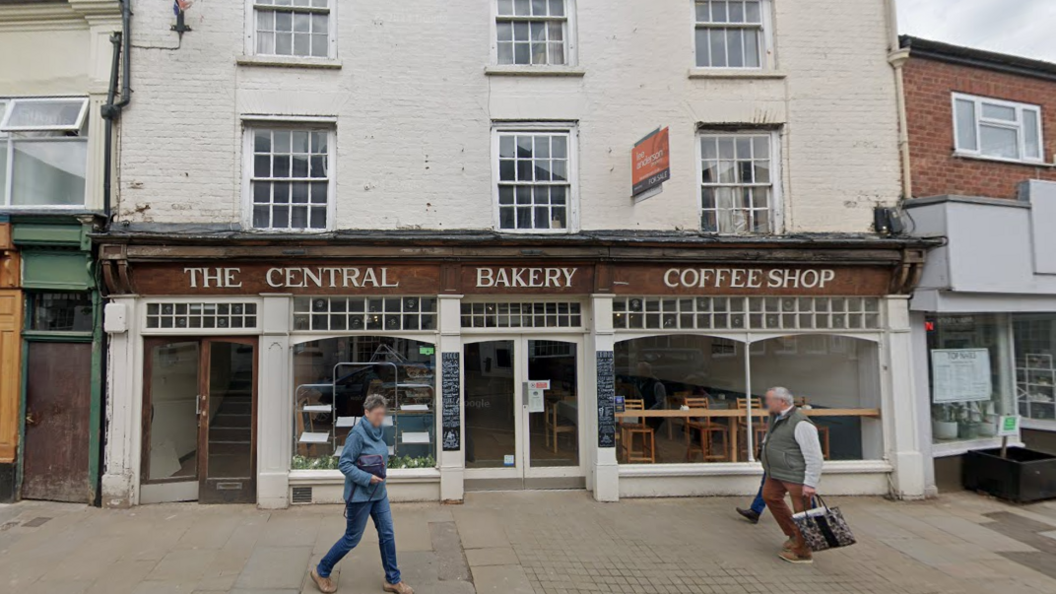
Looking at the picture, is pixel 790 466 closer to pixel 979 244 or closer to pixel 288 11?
pixel 979 244

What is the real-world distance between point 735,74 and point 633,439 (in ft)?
18.3

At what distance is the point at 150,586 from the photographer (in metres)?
4.89

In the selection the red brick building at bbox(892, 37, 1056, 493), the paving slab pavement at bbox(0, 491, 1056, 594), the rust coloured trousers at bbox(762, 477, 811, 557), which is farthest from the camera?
the red brick building at bbox(892, 37, 1056, 493)

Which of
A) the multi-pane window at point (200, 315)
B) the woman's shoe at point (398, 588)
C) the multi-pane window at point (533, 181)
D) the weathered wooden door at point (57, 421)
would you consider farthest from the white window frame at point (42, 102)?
the woman's shoe at point (398, 588)

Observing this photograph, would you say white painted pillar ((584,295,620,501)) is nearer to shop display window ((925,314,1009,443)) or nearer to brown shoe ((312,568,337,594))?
brown shoe ((312,568,337,594))

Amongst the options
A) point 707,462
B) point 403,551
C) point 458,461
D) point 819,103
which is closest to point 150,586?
point 403,551

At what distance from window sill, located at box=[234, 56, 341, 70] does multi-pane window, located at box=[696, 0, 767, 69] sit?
542 cm

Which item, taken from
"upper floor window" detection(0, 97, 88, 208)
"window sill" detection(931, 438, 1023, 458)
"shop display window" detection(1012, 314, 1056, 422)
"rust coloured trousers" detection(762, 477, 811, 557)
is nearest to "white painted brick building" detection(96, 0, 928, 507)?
"window sill" detection(931, 438, 1023, 458)

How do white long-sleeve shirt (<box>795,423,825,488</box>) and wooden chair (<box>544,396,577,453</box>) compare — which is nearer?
white long-sleeve shirt (<box>795,423,825,488</box>)

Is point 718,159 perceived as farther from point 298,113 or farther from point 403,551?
point 403,551

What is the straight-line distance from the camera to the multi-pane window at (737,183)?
312 inches

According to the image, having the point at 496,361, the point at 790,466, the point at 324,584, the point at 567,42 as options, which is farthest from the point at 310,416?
the point at 567,42

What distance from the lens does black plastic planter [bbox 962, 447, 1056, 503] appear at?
7.36 metres

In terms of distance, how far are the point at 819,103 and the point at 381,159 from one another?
6.52 m
